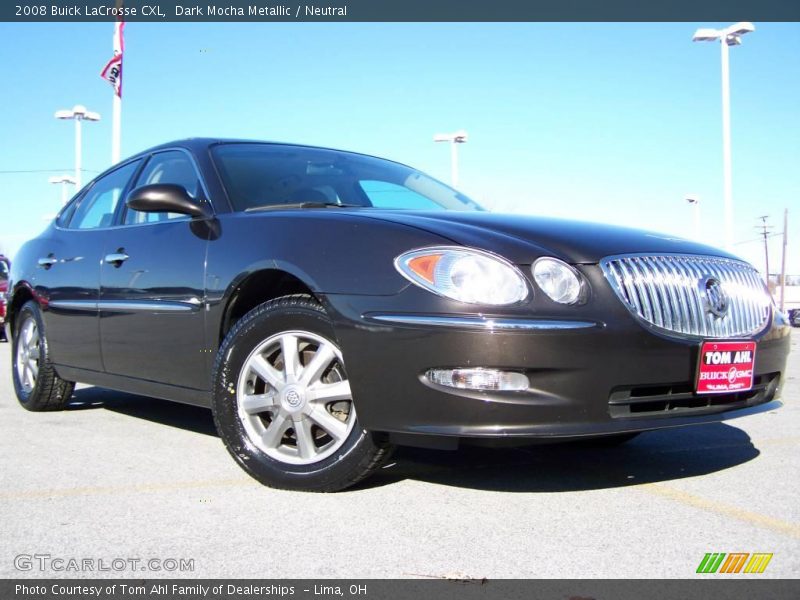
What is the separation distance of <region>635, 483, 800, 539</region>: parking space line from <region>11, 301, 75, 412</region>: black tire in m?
3.61

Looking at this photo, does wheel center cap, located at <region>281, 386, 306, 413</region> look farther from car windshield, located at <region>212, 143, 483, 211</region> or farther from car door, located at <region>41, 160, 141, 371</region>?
car door, located at <region>41, 160, 141, 371</region>

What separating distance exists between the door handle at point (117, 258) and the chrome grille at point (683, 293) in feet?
8.28

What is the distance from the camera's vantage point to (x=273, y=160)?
4.32 metres

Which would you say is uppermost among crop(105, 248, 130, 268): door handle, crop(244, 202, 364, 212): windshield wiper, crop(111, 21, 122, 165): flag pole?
crop(111, 21, 122, 165): flag pole

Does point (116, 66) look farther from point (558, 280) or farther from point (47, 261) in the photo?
point (558, 280)

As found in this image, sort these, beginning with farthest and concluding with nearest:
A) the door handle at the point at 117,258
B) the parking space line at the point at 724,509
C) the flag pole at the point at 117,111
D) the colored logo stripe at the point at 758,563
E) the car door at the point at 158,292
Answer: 1. the flag pole at the point at 117,111
2. the door handle at the point at 117,258
3. the car door at the point at 158,292
4. the parking space line at the point at 724,509
5. the colored logo stripe at the point at 758,563

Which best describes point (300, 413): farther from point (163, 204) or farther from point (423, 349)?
point (163, 204)

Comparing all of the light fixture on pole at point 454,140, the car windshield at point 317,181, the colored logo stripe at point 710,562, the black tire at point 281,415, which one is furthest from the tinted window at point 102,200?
the light fixture on pole at point 454,140

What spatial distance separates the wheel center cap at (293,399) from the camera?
10.6 feet

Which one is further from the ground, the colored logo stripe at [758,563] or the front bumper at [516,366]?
the front bumper at [516,366]

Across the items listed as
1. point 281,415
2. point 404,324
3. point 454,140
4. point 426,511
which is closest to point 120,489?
point 281,415

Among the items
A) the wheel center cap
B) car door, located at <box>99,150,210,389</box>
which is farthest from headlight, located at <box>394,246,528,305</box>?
car door, located at <box>99,150,210,389</box>

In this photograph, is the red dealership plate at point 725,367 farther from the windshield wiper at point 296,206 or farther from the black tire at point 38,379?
the black tire at point 38,379

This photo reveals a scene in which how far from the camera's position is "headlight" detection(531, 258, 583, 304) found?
2920 mm
